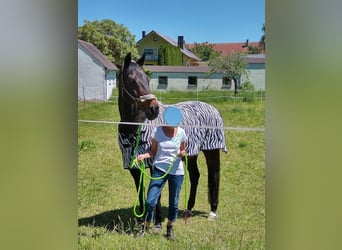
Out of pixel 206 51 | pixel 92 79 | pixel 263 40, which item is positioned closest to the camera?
pixel 263 40

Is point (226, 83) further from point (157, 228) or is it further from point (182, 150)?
point (157, 228)

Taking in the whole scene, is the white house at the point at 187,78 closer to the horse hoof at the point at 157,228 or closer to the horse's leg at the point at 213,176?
the horse's leg at the point at 213,176

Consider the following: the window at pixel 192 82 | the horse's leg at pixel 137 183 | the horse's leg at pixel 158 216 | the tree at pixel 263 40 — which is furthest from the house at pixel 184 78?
the horse's leg at pixel 158 216

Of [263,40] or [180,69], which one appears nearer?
[263,40]

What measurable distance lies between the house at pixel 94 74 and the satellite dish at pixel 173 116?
0.90 ft

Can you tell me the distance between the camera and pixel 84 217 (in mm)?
1911

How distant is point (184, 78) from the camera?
1.87m

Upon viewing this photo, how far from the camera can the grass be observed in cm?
177

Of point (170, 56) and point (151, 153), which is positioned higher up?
point (170, 56)

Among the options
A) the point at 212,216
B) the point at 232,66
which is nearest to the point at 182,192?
the point at 212,216

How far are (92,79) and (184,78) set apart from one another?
0.41 meters

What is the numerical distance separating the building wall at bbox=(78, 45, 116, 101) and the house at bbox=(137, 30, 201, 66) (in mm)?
173
